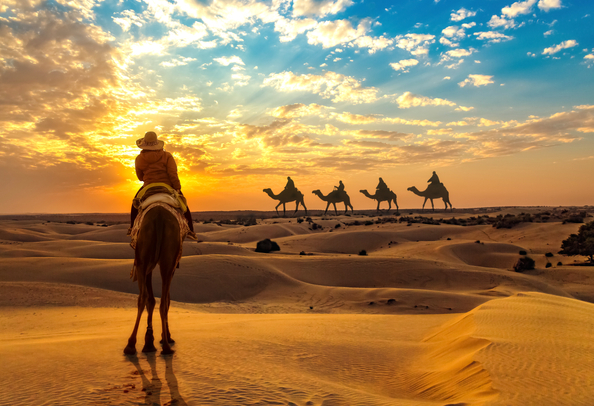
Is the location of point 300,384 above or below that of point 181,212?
below

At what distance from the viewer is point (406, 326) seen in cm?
1052

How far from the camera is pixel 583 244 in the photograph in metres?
23.6

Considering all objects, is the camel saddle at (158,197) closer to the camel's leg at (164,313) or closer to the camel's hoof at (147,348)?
the camel's leg at (164,313)

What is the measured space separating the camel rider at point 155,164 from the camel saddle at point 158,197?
23 centimetres

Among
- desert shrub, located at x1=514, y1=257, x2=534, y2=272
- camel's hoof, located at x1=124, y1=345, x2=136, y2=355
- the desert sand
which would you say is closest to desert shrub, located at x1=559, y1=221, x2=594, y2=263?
the desert sand

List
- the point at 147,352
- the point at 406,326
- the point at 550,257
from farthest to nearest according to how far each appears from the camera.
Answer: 1. the point at 550,257
2. the point at 406,326
3. the point at 147,352

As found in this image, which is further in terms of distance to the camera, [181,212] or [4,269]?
[4,269]

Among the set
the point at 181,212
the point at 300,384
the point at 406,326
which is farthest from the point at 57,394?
the point at 406,326

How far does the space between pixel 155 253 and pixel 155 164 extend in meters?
2.03

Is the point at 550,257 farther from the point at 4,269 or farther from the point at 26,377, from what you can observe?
the point at 4,269

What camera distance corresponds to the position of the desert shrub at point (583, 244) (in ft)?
76.4

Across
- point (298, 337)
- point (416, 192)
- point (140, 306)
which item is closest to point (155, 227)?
point (140, 306)

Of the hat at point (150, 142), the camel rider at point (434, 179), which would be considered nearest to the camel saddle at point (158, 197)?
the hat at point (150, 142)

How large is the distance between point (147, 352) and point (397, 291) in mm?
12838
